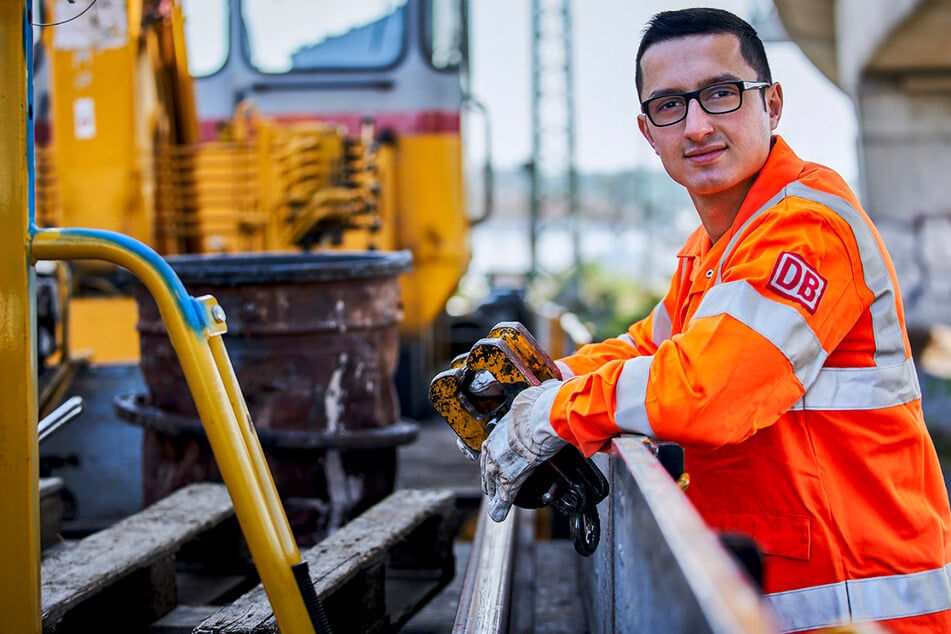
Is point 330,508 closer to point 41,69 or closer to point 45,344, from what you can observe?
point 45,344

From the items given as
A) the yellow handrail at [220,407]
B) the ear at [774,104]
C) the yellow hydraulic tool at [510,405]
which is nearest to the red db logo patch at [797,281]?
the ear at [774,104]

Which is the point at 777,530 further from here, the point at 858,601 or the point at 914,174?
the point at 914,174

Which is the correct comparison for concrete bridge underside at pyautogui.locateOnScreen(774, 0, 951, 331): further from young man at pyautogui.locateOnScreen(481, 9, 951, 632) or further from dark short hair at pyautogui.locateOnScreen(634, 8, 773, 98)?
young man at pyautogui.locateOnScreen(481, 9, 951, 632)

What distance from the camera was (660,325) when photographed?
8.38 ft

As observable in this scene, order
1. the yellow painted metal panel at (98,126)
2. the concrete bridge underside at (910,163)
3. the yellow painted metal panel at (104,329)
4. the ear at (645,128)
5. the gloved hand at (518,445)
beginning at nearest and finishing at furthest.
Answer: the gloved hand at (518,445) → the ear at (645,128) → the yellow painted metal panel at (98,126) → the yellow painted metal panel at (104,329) → the concrete bridge underside at (910,163)

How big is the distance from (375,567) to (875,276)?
5.09 ft

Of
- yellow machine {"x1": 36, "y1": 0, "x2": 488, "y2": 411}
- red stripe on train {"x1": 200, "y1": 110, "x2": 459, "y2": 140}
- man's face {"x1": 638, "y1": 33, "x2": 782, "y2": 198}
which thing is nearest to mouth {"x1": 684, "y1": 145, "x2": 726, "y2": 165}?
man's face {"x1": 638, "y1": 33, "x2": 782, "y2": 198}

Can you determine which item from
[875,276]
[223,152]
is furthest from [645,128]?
[223,152]

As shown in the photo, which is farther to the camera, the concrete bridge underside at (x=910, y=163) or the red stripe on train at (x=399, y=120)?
the concrete bridge underside at (x=910, y=163)

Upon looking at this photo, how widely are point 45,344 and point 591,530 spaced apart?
3.44 meters

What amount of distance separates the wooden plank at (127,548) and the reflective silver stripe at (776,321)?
1.69 meters

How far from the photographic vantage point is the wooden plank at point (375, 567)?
2.42m

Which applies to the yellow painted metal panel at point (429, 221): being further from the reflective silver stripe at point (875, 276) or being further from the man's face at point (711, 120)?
the reflective silver stripe at point (875, 276)

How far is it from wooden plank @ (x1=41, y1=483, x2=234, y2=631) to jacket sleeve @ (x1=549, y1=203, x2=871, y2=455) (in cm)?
138
